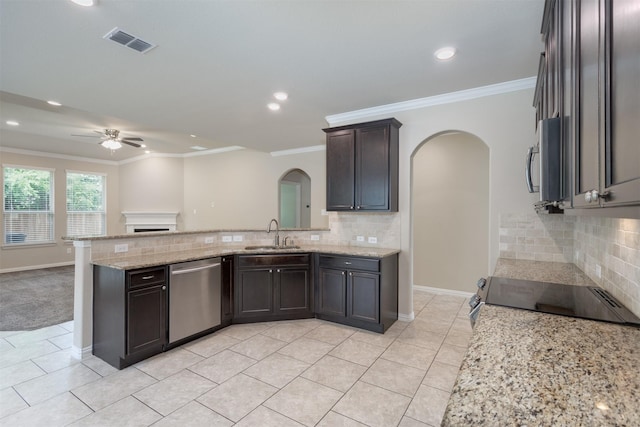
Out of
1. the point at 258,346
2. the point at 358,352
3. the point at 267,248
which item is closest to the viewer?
the point at 358,352

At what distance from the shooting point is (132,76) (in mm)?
3031

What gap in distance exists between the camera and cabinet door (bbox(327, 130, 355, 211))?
388cm

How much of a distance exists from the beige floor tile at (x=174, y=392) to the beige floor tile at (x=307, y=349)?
801mm

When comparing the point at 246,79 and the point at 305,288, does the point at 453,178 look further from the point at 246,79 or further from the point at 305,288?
the point at 246,79

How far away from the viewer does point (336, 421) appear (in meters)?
2.03

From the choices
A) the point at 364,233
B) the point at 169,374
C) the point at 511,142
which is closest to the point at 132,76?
the point at 169,374

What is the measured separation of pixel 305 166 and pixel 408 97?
3.43m

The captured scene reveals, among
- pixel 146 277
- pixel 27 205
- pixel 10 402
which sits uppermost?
pixel 27 205

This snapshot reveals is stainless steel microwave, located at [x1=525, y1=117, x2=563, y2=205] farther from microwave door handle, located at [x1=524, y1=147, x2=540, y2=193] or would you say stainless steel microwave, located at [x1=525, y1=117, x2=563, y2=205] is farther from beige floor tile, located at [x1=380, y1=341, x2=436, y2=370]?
beige floor tile, located at [x1=380, y1=341, x2=436, y2=370]

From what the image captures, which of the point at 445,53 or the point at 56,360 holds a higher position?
the point at 445,53

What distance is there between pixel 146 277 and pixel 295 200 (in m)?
6.25

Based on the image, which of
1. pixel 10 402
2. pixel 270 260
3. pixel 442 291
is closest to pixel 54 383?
pixel 10 402

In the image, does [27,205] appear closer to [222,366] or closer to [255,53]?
A: [222,366]

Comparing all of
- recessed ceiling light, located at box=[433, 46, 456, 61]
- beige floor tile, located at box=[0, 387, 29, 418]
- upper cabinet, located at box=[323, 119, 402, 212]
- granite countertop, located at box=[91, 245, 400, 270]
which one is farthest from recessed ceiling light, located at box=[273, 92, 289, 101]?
beige floor tile, located at box=[0, 387, 29, 418]
